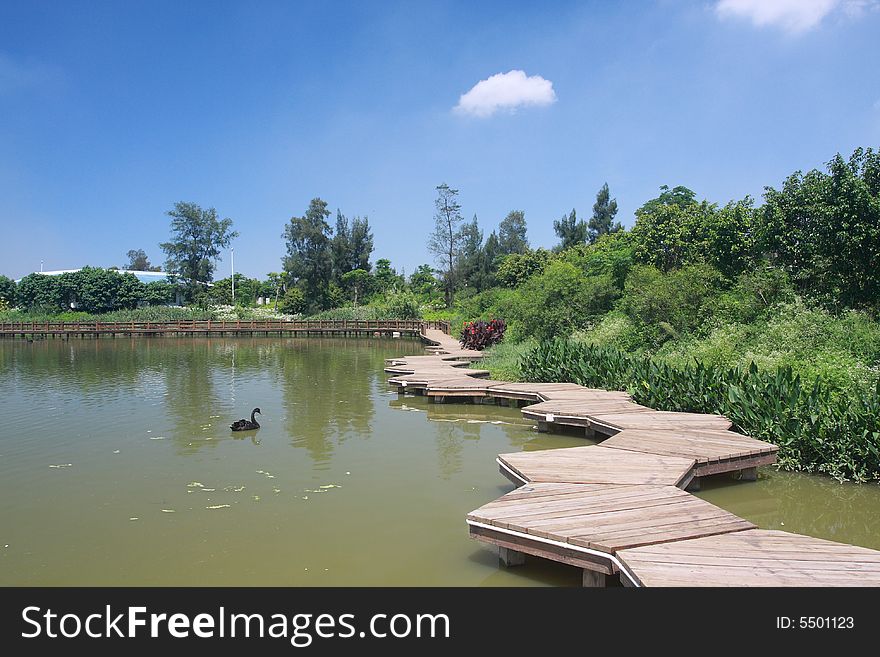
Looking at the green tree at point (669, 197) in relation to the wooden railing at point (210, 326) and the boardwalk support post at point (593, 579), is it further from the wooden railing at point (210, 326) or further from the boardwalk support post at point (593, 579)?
the boardwalk support post at point (593, 579)

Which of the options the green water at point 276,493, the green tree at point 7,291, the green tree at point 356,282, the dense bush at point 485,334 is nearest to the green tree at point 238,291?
the green tree at point 356,282

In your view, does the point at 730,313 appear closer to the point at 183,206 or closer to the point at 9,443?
the point at 9,443

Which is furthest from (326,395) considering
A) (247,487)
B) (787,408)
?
(787,408)

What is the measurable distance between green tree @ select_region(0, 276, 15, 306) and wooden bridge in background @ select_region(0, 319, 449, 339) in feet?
58.7

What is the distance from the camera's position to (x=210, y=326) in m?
37.7

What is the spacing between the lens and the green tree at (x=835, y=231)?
12.5m

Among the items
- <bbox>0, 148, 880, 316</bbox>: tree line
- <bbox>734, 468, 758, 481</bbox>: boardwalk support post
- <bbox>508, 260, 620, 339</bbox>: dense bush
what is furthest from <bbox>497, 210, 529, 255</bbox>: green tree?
<bbox>734, 468, 758, 481</bbox>: boardwalk support post

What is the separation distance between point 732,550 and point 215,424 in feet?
28.7

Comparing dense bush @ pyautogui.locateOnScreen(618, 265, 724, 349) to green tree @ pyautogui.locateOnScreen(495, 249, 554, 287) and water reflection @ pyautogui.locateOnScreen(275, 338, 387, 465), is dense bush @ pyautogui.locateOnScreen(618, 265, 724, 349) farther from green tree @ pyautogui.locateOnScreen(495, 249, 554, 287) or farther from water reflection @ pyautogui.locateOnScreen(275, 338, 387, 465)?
green tree @ pyautogui.locateOnScreen(495, 249, 554, 287)

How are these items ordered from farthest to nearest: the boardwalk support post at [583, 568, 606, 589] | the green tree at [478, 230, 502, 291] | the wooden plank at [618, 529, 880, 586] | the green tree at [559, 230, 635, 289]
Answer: the green tree at [478, 230, 502, 291]
the green tree at [559, 230, 635, 289]
the boardwalk support post at [583, 568, 606, 589]
the wooden plank at [618, 529, 880, 586]

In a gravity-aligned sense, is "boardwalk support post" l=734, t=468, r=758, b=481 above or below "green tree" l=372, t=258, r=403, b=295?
below

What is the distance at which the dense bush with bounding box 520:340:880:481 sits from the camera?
671 centimetres

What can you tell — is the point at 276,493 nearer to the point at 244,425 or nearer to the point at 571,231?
the point at 244,425
